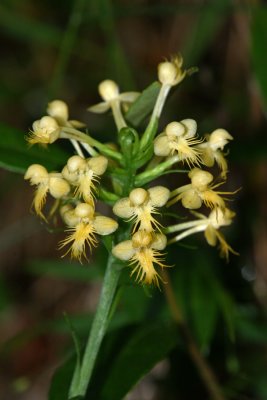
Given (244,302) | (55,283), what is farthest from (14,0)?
(244,302)

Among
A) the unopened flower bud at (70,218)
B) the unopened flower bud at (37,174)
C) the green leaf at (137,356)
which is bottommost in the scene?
the green leaf at (137,356)

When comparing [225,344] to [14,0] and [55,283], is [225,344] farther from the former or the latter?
[14,0]

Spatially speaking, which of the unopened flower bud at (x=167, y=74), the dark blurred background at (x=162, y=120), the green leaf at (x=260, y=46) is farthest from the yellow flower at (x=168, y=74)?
the green leaf at (x=260, y=46)

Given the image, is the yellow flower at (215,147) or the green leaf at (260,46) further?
the green leaf at (260,46)

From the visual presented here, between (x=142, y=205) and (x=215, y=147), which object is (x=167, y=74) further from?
(x=142, y=205)

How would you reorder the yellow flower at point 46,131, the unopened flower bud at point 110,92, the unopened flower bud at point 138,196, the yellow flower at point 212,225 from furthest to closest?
the unopened flower bud at point 110,92, the yellow flower at point 212,225, the yellow flower at point 46,131, the unopened flower bud at point 138,196

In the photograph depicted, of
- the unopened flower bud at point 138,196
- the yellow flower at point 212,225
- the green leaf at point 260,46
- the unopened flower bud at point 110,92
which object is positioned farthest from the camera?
the green leaf at point 260,46

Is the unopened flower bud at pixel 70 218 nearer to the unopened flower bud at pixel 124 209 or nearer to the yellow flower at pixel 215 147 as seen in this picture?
the unopened flower bud at pixel 124 209

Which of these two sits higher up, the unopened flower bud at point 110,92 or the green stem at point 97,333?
the unopened flower bud at point 110,92
